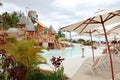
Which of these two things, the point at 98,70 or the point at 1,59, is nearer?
the point at 1,59

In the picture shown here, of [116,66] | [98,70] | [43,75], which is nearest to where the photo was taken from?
[43,75]

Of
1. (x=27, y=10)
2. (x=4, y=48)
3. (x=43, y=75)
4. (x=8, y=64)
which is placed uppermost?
(x=27, y=10)

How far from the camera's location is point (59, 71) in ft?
24.0

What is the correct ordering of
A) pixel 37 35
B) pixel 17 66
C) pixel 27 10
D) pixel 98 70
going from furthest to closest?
1. pixel 27 10
2. pixel 37 35
3. pixel 98 70
4. pixel 17 66

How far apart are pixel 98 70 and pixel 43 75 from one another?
209 centimetres

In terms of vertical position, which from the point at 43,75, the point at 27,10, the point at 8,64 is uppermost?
the point at 27,10

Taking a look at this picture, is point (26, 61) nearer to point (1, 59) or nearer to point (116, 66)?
point (1, 59)

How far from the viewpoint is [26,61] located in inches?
231

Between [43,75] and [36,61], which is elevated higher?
[36,61]

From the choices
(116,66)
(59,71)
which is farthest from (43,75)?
(116,66)

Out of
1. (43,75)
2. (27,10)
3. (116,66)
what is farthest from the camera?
(27,10)

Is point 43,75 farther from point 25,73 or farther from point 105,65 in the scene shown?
point 105,65

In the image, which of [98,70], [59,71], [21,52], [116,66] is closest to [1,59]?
[21,52]

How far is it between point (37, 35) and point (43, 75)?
25984 mm
